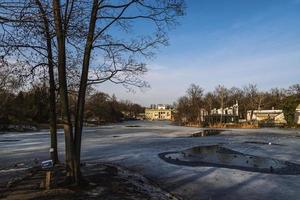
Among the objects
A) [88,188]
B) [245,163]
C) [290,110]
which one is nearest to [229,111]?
[290,110]

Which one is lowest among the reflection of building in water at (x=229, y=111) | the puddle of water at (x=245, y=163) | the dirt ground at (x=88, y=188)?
the puddle of water at (x=245, y=163)

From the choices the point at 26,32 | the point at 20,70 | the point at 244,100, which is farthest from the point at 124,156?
the point at 244,100

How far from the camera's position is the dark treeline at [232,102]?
68688 millimetres

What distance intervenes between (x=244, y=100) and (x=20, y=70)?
10069cm

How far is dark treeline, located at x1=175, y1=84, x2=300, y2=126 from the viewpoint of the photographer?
68.7 meters

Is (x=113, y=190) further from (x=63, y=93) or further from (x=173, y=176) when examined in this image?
(x=173, y=176)

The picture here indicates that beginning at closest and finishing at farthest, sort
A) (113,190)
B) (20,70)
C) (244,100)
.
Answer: (113,190)
(20,70)
(244,100)

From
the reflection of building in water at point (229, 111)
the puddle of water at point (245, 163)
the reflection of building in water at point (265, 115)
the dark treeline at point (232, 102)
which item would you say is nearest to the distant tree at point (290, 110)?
the dark treeline at point (232, 102)

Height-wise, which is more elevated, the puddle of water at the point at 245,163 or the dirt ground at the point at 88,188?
the dirt ground at the point at 88,188

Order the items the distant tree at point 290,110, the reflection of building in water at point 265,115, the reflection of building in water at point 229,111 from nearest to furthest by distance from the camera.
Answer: the distant tree at point 290,110 < the reflection of building in water at point 265,115 < the reflection of building in water at point 229,111

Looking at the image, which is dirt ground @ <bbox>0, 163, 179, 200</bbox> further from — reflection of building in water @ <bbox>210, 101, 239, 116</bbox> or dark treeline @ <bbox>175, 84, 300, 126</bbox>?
reflection of building in water @ <bbox>210, 101, 239, 116</bbox>

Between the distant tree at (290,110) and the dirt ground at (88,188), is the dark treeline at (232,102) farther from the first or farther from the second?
the dirt ground at (88,188)

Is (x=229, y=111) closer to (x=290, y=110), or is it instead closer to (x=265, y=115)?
(x=265, y=115)

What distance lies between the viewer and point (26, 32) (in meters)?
7.65
